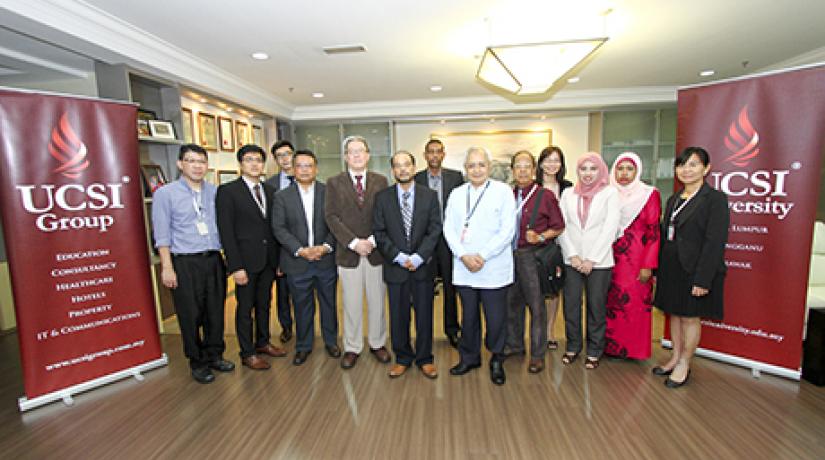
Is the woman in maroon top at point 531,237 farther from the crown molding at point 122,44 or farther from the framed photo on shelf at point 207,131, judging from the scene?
the framed photo on shelf at point 207,131

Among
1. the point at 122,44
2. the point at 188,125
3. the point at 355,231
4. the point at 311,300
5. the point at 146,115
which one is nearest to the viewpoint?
the point at 355,231

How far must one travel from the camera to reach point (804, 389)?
244cm

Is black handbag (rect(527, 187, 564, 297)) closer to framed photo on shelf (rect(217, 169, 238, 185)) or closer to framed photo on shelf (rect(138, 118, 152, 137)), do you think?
framed photo on shelf (rect(138, 118, 152, 137))

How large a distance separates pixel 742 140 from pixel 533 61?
5.49ft

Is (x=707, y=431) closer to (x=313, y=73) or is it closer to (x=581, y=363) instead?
(x=581, y=363)

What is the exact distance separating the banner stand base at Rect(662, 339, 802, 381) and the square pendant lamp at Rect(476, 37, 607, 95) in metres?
2.58

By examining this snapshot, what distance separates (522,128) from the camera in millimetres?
A: 6441

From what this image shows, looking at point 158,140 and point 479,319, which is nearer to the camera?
point 479,319

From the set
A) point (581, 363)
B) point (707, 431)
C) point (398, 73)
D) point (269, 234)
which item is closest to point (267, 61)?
point (398, 73)

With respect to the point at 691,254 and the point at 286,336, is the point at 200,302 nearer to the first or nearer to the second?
the point at 286,336

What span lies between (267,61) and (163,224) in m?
2.32

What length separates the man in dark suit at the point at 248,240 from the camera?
2.65m

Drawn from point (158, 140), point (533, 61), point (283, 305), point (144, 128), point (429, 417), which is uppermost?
point (533, 61)

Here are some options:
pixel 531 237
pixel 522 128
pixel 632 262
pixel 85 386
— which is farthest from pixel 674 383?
pixel 522 128
